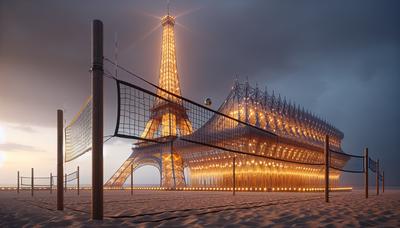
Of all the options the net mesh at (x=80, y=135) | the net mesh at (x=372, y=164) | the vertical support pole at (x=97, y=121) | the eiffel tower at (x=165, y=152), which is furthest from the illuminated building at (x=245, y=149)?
the vertical support pole at (x=97, y=121)

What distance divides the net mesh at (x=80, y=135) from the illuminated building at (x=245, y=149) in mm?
24783

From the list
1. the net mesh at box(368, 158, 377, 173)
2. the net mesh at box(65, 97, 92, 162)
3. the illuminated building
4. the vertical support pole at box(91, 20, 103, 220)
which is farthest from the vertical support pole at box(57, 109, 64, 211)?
the illuminated building

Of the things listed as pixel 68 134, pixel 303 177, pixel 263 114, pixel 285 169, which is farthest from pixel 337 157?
pixel 68 134

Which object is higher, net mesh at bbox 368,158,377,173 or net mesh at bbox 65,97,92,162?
net mesh at bbox 65,97,92,162

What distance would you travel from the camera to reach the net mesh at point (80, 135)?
11.6m

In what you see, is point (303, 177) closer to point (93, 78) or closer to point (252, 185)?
point (252, 185)

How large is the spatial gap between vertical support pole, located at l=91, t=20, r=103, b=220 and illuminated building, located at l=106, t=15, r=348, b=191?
31972mm

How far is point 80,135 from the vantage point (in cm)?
1371

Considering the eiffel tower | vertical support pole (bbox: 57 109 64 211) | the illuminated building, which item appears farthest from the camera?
the eiffel tower

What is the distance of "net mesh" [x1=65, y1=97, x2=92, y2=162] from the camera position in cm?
1158

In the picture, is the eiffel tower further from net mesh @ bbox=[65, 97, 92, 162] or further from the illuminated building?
net mesh @ bbox=[65, 97, 92, 162]

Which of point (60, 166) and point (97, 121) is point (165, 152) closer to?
point (60, 166)

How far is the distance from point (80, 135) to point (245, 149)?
35.0 metres

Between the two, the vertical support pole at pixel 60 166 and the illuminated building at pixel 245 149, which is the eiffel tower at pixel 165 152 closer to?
the illuminated building at pixel 245 149
